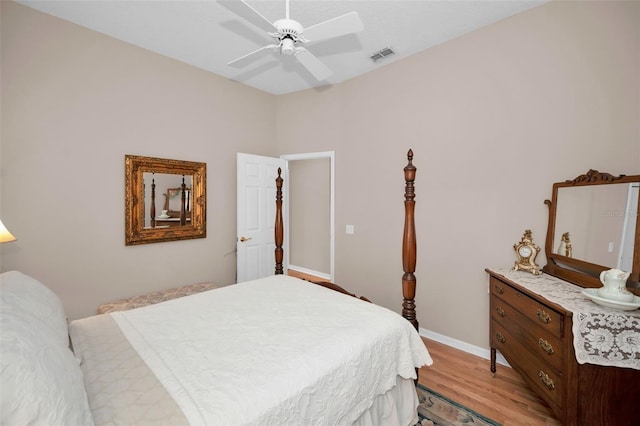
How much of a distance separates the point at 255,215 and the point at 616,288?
11.6 ft

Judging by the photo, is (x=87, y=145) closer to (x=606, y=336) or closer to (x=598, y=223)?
(x=606, y=336)

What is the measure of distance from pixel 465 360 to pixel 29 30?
4875 millimetres

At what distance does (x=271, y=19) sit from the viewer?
2.47m

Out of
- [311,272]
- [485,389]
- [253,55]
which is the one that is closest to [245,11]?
[253,55]

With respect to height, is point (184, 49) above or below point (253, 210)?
above

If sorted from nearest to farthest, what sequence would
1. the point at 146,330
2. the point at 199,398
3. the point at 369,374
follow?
1. the point at 199,398
2. the point at 369,374
3. the point at 146,330

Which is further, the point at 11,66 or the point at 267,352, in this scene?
the point at 11,66

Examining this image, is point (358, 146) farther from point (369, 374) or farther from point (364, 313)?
point (369, 374)

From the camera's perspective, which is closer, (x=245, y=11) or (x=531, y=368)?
(x=245, y=11)

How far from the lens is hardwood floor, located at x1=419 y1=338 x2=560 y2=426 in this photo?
6.32ft

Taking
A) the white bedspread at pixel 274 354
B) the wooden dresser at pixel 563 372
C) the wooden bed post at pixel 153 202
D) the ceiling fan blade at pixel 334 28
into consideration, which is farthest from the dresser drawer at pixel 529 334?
the wooden bed post at pixel 153 202

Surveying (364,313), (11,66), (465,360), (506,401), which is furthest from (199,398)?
(11,66)

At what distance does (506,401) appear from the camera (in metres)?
2.07

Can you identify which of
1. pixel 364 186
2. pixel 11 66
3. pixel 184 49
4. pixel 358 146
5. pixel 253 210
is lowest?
pixel 253 210
